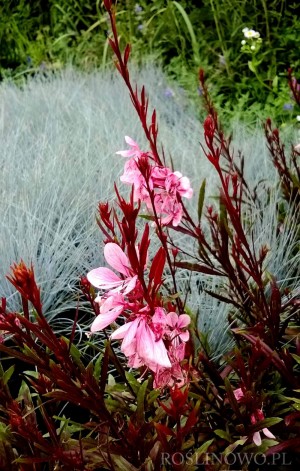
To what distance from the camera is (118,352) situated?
1.64m

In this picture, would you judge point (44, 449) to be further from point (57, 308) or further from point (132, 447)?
point (57, 308)

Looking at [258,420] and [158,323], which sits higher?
[158,323]

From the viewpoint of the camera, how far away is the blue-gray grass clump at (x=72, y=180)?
5.97 feet

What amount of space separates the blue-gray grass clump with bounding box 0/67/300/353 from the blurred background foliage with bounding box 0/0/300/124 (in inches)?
22.0

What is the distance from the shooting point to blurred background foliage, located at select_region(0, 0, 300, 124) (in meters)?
4.21

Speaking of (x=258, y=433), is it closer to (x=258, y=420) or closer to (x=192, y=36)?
(x=258, y=420)

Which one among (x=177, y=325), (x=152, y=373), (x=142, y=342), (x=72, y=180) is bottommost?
(x=72, y=180)

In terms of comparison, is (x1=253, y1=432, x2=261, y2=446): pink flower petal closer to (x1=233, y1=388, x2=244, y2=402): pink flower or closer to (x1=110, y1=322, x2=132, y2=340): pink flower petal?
(x1=233, y1=388, x2=244, y2=402): pink flower

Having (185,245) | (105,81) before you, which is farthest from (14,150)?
(105,81)

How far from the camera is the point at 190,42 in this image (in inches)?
200

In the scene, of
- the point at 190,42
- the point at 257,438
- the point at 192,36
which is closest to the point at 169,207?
the point at 257,438

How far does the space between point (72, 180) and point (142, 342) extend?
146cm

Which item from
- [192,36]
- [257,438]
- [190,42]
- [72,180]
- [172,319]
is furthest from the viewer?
[190,42]

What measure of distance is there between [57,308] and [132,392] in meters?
0.73
